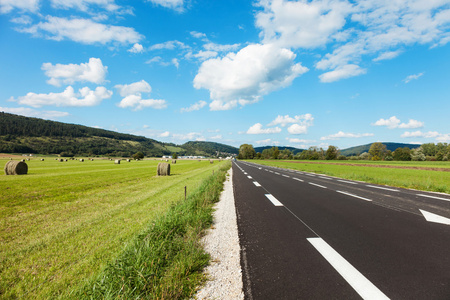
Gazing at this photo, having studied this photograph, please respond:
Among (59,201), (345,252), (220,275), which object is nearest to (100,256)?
(220,275)

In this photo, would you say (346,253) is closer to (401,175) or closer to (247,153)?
(401,175)

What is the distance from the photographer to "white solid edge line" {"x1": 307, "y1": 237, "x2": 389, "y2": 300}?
2430 millimetres

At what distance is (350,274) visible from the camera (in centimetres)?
287

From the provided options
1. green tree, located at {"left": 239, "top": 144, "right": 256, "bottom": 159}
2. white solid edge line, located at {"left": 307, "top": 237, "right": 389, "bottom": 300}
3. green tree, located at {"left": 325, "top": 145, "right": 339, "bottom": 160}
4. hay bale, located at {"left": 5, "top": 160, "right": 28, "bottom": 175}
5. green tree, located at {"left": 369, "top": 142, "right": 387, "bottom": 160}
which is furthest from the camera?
green tree, located at {"left": 239, "top": 144, "right": 256, "bottom": 159}

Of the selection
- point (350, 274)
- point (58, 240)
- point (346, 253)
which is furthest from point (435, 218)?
point (58, 240)

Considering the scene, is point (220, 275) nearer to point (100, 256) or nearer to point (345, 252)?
point (345, 252)

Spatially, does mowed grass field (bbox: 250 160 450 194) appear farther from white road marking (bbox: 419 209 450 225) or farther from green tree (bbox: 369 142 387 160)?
green tree (bbox: 369 142 387 160)

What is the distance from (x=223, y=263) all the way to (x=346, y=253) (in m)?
2.22

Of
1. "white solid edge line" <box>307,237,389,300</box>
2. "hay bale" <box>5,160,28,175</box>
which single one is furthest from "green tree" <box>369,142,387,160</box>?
"hay bale" <box>5,160,28,175</box>

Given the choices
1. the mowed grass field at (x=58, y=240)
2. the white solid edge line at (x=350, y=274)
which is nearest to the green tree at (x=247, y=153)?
the mowed grass field at (x=58, y=240)

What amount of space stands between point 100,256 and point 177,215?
70.3 inches

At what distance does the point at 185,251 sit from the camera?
3.58m

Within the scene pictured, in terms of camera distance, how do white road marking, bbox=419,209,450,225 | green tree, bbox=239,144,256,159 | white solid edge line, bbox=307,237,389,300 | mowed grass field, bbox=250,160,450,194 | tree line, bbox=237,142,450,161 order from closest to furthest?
1. white solid edge line, bbox=307,237,389,300
2. white road marking, bbox=419,209,450,225
3. mowed grass field, bbox=250,160,450,194
4. tree line, bbox=237,142,450,161
5. green tree, bbox=239,144,256,159

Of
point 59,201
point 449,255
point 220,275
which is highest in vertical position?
point 449,255
